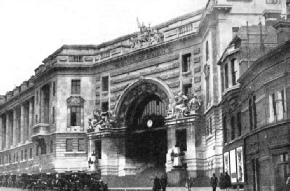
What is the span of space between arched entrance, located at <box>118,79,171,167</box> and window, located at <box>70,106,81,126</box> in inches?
233

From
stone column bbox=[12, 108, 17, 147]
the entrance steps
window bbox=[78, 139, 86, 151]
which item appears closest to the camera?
the entrance steps

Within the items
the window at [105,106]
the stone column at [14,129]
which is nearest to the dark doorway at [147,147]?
the window at [105,106]

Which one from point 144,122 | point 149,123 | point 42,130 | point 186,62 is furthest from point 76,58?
point 186,62

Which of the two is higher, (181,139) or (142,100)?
(142,100)

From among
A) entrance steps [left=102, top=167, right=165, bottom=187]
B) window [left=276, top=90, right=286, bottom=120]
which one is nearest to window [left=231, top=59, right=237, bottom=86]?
window [left=276, top=90, right=286, bottom=120]

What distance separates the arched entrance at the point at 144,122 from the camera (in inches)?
2314

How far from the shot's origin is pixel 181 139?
52844 millimetres

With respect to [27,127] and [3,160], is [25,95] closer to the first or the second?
[27,127]

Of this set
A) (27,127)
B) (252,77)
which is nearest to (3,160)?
(27,127)

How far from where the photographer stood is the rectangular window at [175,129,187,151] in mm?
52375

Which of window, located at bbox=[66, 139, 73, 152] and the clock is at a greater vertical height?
the clock

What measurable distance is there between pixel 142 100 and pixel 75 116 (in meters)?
8.96

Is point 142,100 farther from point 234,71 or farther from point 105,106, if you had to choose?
point 234,71

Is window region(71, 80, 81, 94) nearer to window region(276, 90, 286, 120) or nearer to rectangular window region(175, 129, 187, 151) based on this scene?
rectangular window region(175, 129, 187, 151)
